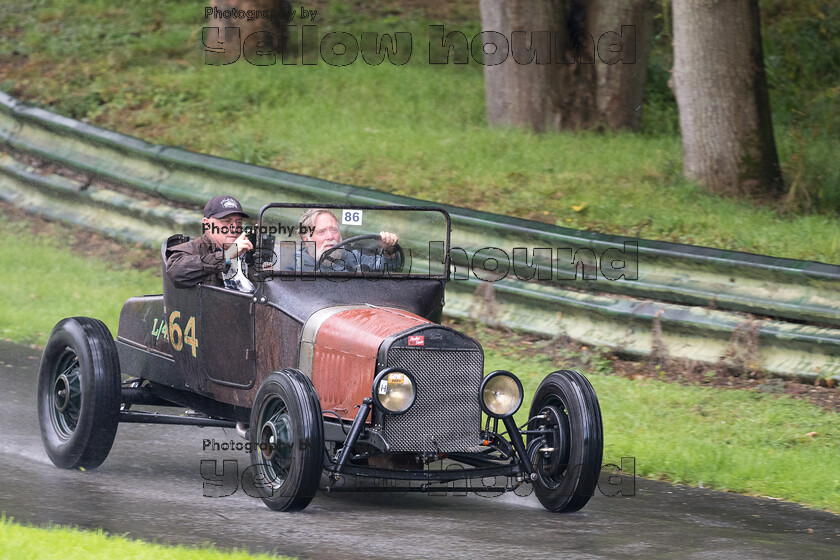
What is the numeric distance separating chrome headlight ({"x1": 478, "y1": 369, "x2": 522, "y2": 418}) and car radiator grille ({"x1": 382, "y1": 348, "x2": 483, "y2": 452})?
7cm

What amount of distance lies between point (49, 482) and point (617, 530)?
2.98 meters

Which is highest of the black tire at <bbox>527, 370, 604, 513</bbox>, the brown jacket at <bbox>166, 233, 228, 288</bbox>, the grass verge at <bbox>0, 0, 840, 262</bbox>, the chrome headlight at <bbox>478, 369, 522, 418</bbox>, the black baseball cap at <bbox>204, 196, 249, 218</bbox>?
the grass verge at <bbox>0, 0, 840, 262</bbox>

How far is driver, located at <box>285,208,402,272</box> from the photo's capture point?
6.36 meters

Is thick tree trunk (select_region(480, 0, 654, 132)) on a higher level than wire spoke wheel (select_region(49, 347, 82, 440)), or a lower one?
higher

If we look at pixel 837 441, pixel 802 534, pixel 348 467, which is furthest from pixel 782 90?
pixel 348 467

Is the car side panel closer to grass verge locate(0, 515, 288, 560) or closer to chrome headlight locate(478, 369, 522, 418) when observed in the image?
chrome headlight locate(478, 369, 522, 418)

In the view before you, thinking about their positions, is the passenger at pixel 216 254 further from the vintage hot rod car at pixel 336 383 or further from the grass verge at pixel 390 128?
the grass verge at pixel 390 128

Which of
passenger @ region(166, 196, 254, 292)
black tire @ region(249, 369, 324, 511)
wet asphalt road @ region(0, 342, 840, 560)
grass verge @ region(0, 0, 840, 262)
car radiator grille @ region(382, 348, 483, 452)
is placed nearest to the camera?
wet asphalt road @ region(0, 342, 840, 560)

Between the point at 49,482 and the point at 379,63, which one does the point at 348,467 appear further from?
the point at 379,63

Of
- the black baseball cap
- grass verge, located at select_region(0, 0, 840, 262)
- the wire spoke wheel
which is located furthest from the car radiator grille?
grass verge, located at select_region(0, 0, 840, 262)

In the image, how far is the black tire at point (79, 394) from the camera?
640cm

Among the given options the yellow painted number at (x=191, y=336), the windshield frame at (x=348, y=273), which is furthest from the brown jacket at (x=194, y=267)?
the windshield frame at (x=348, y=273)

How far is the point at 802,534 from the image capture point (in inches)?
227

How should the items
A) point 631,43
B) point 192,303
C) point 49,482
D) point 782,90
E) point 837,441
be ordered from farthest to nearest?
point 782,90
point 631,43
point 837,441
point 192,303
point 49,482
